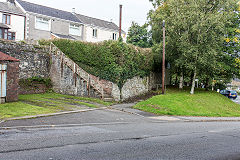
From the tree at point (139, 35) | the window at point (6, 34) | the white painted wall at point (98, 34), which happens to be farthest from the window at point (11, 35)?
the tree at point (139, 35)

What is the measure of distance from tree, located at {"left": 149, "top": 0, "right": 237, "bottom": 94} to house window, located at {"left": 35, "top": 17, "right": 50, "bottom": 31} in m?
17.1

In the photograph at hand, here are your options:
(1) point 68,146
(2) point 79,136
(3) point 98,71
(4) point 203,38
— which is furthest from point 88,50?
(1) point 68,146

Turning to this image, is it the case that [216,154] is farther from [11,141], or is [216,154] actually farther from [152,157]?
[11,141]

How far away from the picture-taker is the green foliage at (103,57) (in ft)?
72.9

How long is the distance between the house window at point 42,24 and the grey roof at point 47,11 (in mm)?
907

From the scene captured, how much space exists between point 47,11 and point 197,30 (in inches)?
914

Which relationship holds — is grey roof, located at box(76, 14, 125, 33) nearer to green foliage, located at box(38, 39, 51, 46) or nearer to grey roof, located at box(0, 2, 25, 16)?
grey roof, located at box(0, 2, 25, 16)

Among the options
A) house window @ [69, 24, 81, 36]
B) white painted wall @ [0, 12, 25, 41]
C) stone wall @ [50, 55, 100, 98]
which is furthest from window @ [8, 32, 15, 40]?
stone wall @ [50, 55, 100, 98]

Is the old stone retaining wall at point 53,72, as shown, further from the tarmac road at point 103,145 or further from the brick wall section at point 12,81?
the tarmac road at point 103,145

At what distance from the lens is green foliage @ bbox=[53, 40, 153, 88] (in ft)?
72.9

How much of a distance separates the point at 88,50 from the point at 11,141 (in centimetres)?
1625

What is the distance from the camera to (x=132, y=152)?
675cm

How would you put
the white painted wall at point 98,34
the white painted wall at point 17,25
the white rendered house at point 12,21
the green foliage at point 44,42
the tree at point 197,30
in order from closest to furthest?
the green foliage at point 44,42 < the tree at point 197,30 < the white rendered house at point 12,21 < the white painted wall at point 17,25 < the white painted wall at point 98,34

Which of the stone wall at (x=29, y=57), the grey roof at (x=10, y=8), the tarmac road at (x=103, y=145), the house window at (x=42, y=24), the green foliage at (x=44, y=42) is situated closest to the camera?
the tarmac road at (x=103, y=145)
